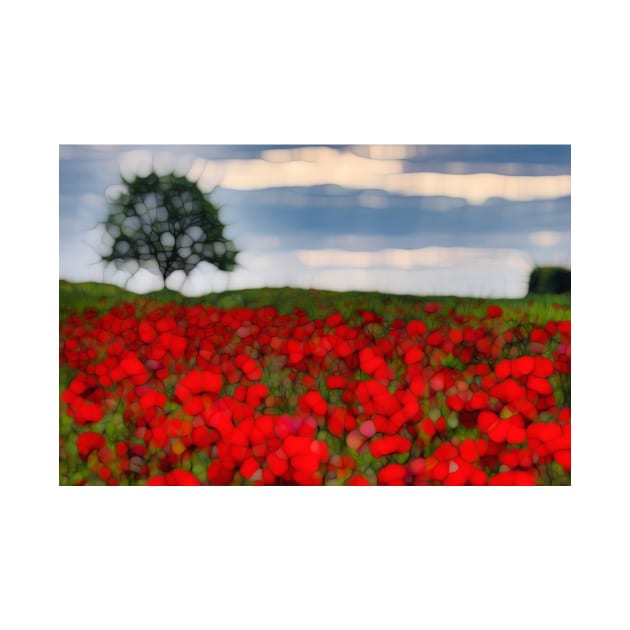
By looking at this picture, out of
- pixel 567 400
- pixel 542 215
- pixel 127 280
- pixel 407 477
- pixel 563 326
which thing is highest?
pixel 542 215

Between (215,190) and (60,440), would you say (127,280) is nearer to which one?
(215,190)

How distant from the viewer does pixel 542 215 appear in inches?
108

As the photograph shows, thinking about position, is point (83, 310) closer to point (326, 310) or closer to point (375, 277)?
point (326, 310)

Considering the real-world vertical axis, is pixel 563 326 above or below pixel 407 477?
above

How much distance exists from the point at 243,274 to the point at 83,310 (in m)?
0.72

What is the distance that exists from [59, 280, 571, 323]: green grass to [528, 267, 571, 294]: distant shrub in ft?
0.11

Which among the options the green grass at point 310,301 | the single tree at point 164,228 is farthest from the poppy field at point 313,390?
the single tree at point 164,228

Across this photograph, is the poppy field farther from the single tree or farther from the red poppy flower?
the single tree

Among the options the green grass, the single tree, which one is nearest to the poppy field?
the green grass

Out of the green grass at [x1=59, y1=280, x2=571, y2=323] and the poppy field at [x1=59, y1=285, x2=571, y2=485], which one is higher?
the green grass at [x1=59, y1=280, x2=571, y2=323]

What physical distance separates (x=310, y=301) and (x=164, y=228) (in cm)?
71

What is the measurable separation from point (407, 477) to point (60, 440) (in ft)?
4.92

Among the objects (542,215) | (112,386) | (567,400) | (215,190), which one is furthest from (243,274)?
(567,400)

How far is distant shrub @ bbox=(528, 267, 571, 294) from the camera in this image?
2756 millimetres
